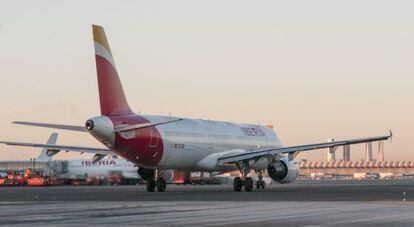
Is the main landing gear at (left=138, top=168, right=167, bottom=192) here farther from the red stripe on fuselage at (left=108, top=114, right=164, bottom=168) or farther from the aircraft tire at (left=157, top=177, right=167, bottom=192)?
the red stripe on fuselage at (left=108, top=114, right=164, bottom=168)

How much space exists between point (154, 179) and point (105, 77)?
28.8ft

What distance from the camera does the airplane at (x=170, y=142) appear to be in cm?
4481

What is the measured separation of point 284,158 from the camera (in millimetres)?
54188

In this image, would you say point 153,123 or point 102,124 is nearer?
point 102,124

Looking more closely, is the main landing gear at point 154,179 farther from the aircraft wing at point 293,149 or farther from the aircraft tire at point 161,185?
the aircraft wing at point 293,149

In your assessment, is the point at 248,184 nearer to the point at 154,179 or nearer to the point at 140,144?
the point at 154,179

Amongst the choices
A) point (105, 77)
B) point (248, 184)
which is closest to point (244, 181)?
point (248, 184)

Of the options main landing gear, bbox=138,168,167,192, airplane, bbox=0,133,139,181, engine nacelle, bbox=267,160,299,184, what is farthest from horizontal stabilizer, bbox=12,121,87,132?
airplane, bbox=0,133,139,181

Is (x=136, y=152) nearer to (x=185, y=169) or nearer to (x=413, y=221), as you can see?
(x=185, y=169)

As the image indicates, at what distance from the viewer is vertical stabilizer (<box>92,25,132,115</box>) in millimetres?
44938

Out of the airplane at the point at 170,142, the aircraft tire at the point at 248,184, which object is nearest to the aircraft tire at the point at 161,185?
the airplane at the point at 170,142

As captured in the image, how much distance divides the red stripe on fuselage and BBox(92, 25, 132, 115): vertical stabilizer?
0.73 meters

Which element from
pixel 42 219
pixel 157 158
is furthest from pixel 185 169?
pixel 42 219

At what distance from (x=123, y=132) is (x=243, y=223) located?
24836mm
